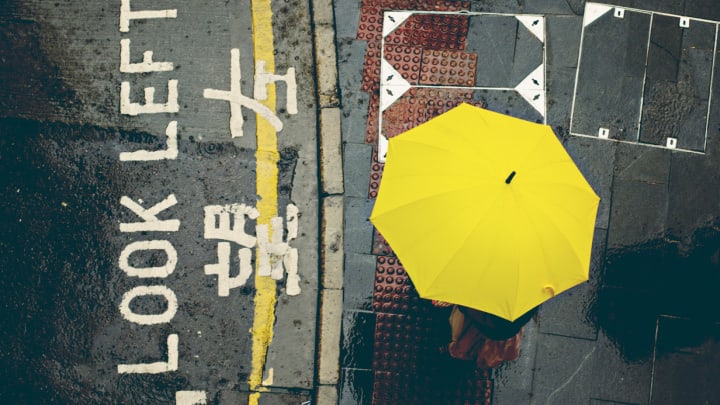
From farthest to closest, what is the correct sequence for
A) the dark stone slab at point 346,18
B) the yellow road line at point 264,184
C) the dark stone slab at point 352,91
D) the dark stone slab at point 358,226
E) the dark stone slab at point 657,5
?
the dark stone slab at point 657,5 → the dark stone slab at point 346,18 → the dark stone slab at point 352,91 → the dark stone slab at point 358,226 → the yellow road line at point 264,184

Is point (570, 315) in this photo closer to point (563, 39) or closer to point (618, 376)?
point (618, 376)

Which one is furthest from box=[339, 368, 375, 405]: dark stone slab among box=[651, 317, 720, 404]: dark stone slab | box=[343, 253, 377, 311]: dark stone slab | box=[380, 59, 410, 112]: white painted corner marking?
box=[651, 317, 720, 404]: dark stone slab

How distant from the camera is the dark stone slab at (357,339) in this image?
546cm

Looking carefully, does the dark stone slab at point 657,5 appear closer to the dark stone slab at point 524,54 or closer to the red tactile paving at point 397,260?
the dark stone slab at point 524,54

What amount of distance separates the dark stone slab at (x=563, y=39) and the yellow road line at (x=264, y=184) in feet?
9.45

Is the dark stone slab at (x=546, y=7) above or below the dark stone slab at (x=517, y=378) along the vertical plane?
above

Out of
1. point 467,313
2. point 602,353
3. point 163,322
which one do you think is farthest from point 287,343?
point 602,353

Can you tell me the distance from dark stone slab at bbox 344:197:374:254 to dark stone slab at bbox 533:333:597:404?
6.36 ft

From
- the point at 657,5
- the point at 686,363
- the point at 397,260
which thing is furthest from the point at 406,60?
the point at 686,363

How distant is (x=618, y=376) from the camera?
18.1ft

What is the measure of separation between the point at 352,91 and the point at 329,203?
1.17 m

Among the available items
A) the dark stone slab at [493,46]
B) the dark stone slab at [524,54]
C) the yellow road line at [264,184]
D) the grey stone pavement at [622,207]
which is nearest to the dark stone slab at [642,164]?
the grey stone pavement at [622,207]

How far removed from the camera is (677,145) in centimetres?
580

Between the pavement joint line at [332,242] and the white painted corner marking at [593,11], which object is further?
the white painted corner marking at [593,11]
